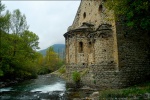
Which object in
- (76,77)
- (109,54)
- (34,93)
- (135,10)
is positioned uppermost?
(135,10)

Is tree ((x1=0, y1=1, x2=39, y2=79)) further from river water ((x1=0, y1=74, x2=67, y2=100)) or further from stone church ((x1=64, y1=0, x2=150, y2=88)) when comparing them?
stone church ((x1=64, y1=0, x2=150, y2=88))

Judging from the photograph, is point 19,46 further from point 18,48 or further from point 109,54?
point 109,54

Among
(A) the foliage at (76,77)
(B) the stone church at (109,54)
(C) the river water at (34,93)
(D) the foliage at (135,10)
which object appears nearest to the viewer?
(D) the foliage at (135,10)

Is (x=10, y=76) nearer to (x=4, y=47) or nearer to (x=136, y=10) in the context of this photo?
(x=4, y=47)

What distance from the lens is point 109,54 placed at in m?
24.6

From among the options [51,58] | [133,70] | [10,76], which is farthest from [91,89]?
[51,58]

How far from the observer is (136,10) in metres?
18.3

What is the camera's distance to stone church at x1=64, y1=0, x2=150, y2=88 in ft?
77.9

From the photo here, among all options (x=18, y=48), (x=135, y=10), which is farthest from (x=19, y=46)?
(x=135, y=10)

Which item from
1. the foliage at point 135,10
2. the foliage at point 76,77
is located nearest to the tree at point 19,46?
the foliage at point 76,77

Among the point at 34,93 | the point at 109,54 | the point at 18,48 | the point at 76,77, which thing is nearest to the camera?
the point at 34,93

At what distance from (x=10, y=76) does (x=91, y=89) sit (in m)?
18.9

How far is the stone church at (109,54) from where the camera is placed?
23734 millimetres

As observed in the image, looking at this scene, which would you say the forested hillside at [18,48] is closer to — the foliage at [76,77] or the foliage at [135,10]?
the foliage at [76,77]
